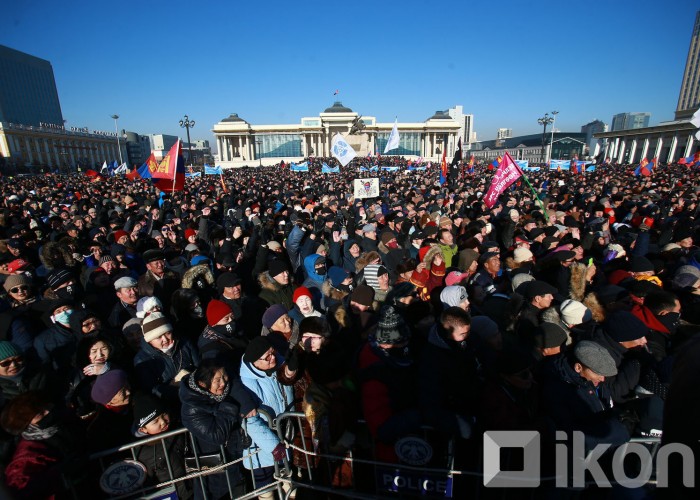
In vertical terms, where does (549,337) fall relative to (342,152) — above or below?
below

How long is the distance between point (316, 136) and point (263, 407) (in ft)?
271

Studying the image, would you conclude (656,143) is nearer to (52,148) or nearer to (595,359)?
(595,359)

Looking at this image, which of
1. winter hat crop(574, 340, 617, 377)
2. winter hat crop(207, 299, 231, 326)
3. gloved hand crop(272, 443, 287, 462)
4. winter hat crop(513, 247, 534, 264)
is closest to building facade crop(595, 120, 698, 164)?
winter hat crop(513, 247, 534, 264)

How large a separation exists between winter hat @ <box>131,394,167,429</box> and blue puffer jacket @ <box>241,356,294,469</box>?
569 millimetres

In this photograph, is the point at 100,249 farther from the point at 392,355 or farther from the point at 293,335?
the point at 392,355

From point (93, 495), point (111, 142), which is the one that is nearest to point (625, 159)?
point (93, 495)

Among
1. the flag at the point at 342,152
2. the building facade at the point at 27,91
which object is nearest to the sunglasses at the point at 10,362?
the flag at the point at 342,152

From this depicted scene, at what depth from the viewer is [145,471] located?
7.70 ft

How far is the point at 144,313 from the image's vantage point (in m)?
3.60

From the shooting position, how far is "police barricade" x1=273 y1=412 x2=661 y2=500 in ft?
7.24

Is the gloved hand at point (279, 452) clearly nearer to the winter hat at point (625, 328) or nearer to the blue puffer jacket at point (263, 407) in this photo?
the blue puffer jacket at point (263, 407)

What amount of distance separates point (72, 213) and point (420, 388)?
11.7m

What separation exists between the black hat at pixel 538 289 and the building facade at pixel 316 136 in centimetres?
7226

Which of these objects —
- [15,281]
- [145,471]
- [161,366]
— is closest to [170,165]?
[15,281]
